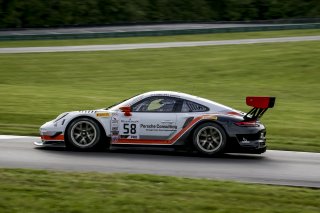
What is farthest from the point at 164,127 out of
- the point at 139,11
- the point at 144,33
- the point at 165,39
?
the point at 139,11

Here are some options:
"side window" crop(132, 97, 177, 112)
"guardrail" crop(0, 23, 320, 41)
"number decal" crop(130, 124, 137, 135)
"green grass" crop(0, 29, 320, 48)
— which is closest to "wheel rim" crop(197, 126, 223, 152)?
"side window" crop(132, 97, 177, 112)

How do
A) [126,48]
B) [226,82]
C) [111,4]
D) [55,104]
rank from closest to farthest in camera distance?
[55,104] → [226,82] → [126,48] → [111,4]

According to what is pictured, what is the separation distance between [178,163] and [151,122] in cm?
124

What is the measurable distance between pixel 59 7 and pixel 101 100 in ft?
90.9

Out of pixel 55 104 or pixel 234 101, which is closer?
pixel 55 104

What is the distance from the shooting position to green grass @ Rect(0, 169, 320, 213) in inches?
313

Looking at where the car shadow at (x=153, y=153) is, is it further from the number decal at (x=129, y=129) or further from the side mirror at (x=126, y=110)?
the side mirror at (x=126, y=110)

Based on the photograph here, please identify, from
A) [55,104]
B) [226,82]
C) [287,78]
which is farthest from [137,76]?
[55,104]

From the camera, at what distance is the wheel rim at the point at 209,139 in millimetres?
12469

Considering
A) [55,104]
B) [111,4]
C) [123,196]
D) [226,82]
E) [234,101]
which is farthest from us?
[111,4]

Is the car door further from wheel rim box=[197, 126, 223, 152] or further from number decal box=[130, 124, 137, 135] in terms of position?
wheel rim box=[197, 126, 223, 152]

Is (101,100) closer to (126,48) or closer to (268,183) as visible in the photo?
(268,183)

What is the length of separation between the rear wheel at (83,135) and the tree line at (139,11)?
33.5 meters

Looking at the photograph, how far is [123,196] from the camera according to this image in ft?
27.6
